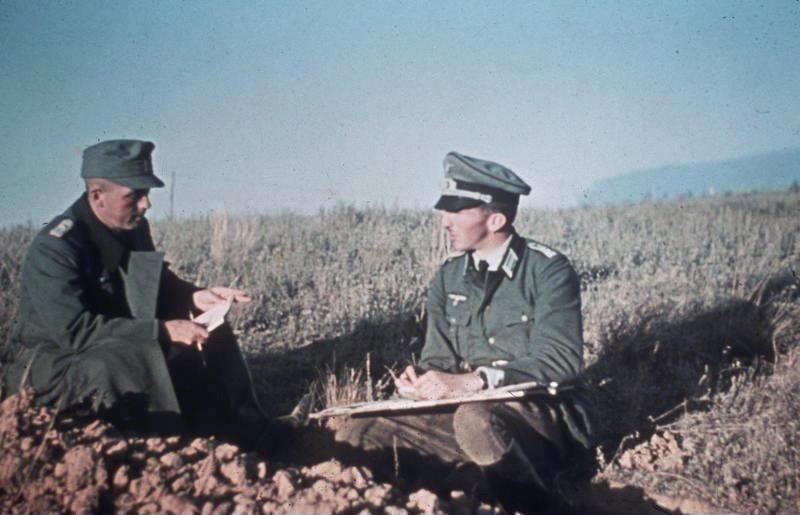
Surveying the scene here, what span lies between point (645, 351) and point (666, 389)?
2.32ft

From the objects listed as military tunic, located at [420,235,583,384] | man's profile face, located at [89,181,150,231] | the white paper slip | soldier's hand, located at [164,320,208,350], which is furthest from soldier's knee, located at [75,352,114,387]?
military tunic, located at [420,235,583,384]

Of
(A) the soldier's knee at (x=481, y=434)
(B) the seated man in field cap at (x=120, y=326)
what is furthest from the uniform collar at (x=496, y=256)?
(B) the seated man in field cap at (x=120, y=326)

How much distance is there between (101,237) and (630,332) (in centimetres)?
464

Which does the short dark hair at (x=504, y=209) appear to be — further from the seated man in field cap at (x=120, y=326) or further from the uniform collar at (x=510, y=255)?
the seated man in field cap at (x=120, y=326)

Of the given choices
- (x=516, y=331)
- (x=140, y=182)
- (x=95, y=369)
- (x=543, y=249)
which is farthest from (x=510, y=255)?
(x=95, y=369)

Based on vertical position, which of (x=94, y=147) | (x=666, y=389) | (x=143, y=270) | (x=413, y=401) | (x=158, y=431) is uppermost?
(x=94, y=147)

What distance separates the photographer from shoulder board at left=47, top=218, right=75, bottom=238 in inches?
149

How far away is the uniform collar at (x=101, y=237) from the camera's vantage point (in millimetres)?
4039

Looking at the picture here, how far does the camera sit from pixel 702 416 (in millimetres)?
4445

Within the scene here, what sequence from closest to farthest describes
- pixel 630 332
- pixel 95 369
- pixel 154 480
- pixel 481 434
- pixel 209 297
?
pixel 154 480
pixel 481 434
pixel 95 369
pixel 209 297
pixel 630 332

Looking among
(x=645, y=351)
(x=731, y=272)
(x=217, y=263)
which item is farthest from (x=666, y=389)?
(x=217, y=263)

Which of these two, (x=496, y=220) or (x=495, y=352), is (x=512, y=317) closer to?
(x=495, y=352)

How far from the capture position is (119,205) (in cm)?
412

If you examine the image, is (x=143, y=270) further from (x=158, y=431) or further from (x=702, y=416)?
(x=702, y=416)
